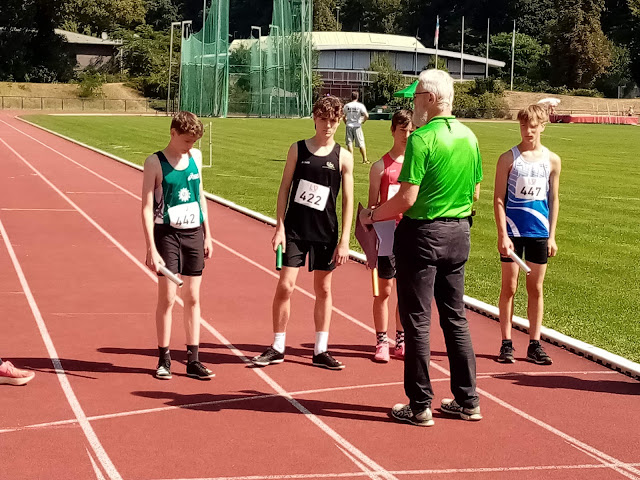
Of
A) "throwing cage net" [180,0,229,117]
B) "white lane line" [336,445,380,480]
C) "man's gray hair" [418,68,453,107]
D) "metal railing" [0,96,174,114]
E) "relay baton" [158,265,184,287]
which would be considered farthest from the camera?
"metal railing" [0,96,174,114]

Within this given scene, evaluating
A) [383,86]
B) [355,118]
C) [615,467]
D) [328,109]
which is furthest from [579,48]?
[615,467]

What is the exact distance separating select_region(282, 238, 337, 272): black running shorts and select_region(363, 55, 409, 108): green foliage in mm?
82213

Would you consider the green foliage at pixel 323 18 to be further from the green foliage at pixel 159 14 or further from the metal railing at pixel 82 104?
the metal railing at pixel 82 104

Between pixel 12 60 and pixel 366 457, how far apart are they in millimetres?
86033

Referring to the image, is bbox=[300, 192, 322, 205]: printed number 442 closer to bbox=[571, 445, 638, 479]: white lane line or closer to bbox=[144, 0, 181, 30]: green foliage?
bbox=[571, 445, 638, 479]: white lane line

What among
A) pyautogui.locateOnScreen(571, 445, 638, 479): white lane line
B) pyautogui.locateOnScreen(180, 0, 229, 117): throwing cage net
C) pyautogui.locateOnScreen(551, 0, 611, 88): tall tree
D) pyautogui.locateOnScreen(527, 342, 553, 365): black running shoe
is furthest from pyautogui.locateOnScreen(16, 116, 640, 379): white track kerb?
pyautogui.locateOnScreen(551, 0, 611, 88): tall tree

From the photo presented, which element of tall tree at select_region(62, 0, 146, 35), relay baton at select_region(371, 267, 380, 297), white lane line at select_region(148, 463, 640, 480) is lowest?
white lane line at select_region(148, 463, 640, 480)

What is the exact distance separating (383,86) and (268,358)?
3334 inches

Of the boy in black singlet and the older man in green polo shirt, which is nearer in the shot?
the older man in green polo shirt

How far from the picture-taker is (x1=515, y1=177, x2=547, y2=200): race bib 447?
769cm

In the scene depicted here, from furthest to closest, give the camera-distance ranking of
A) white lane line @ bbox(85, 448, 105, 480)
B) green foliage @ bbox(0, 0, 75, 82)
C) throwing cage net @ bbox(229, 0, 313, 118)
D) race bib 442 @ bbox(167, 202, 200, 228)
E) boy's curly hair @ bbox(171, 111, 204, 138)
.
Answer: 1. green foliage @ bbox(0, 0, 75, 82)
2. throwing cage net @ bbox(229, 0, 313, 118)
3. race bib 442 @ bbox(167, 202, 200, 228)
4. boy's curly hair @ bbox(171, 111, 204, 138)
5. white lane line @ bbox(85, 448, 105, 480)

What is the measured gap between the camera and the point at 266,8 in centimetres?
15138

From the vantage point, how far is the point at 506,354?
7805 millimetres

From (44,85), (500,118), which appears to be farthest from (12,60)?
(500,118)
